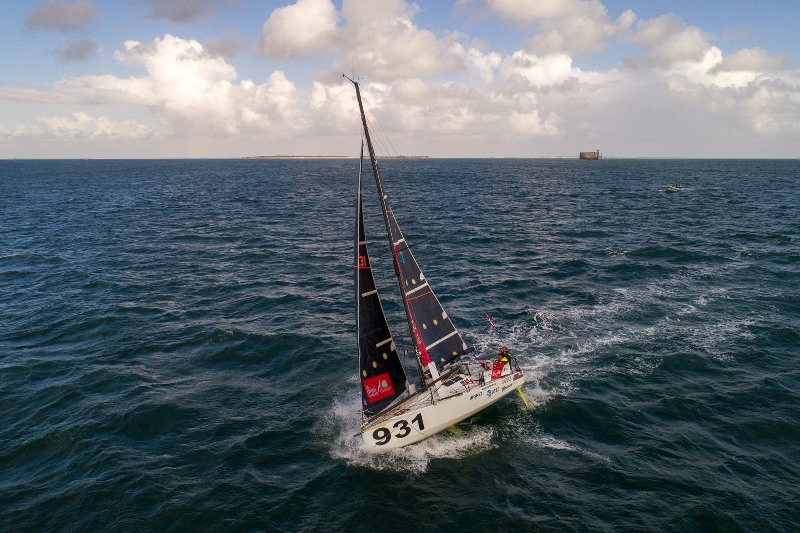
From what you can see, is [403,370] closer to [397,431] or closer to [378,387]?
[378,387]

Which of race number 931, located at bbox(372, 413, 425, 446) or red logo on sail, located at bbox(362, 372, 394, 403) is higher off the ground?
red logo on sail, located at bbox(362, 372, 394, 403)

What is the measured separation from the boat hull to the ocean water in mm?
754

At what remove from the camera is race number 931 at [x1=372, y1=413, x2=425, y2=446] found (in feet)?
64.1

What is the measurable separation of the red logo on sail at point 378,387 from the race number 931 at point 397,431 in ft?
6.07

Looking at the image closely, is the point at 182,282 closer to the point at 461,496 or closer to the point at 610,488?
the point at 461,496

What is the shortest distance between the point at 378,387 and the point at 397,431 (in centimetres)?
229

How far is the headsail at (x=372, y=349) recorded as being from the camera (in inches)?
784

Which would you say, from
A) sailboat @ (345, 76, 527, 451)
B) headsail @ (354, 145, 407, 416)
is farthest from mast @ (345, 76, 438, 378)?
headsail @ (354, 145, 407, 416)

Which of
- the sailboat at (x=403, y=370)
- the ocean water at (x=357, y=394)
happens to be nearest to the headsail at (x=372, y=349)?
the sailboat at (x=403, y=370)

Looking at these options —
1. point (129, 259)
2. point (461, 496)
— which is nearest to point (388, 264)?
point (129, 259)

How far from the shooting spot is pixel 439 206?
88.4 meters

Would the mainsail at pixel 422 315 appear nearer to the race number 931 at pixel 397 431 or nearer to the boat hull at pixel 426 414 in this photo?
the boat hull at pixel 426 414

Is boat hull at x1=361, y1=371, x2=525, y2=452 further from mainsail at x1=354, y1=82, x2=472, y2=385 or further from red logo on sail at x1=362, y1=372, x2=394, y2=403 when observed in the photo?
mainsail at x1=354, y1=82, x2=472, y2=385

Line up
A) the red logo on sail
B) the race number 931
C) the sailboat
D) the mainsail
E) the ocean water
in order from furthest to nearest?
the mainsail, the red logo on sail, the sailboat, the race number 931, the ocean water
